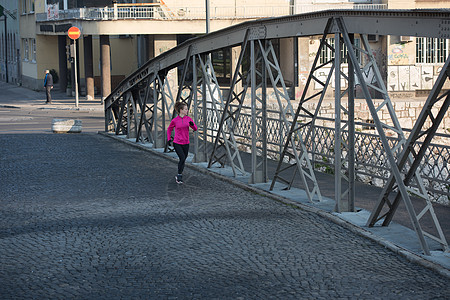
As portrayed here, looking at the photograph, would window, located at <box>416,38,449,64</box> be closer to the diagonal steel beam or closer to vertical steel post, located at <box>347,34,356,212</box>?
vertical steel post, located at <box>347,34,356,212</box>

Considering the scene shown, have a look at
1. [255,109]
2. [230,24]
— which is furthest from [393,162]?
[230,24]

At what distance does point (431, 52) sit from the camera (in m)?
39.1

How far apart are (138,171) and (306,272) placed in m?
8.33

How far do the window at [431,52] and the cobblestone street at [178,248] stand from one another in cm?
2717

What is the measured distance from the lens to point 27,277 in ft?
26.1

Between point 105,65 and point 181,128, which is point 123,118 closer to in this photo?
point 181,128

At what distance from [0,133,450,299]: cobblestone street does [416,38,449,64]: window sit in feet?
89.2

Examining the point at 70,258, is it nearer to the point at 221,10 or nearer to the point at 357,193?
the point at 357,193

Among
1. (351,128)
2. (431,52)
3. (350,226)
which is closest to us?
(350,226)

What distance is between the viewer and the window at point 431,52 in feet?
128

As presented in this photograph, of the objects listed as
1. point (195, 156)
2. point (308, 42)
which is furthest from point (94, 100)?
point (195, 156)

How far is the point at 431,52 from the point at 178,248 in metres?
32.5

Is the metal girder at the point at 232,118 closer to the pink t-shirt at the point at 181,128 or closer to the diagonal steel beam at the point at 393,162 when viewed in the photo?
the pink t-shirt at the point at 181,128

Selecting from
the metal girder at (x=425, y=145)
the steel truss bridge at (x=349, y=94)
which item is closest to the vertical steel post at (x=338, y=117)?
the steel truss bridge at (x=349, y=94)
